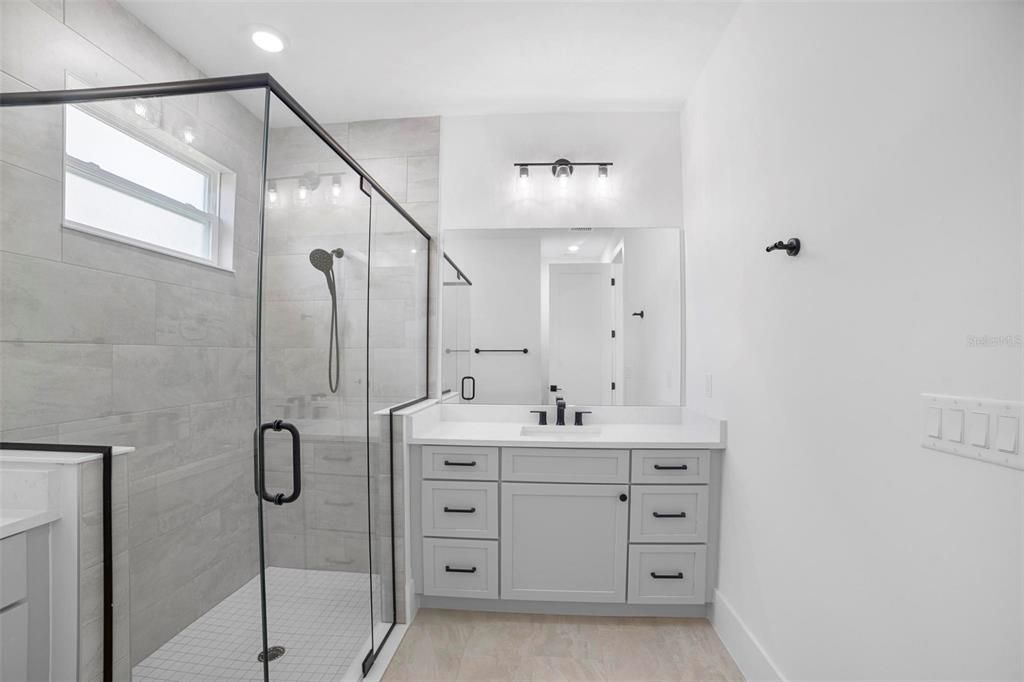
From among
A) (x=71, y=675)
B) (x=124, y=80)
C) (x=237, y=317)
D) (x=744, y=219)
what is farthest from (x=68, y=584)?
(x=744, y=219)

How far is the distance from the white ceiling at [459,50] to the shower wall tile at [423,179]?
281 mm

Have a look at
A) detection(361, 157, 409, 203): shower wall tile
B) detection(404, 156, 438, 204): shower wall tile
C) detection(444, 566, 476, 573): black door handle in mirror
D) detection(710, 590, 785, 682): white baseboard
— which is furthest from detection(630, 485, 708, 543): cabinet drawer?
detection(361, 157, 409, 203): shower wall tile

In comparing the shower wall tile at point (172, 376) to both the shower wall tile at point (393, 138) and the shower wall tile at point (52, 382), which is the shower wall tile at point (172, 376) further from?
the shower wall tile at point (393, 138)

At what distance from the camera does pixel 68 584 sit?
3.83 feet

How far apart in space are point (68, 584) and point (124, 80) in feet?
6.13

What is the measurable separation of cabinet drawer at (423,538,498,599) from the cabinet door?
64 mm

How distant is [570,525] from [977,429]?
1.62 metres

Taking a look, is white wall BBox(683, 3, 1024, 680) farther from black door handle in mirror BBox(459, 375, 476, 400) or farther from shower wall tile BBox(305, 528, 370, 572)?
shower wall tile BBox(305, 528, 370, 572)

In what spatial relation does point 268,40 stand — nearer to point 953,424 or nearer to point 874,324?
point 874,324

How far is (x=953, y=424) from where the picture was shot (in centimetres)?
89

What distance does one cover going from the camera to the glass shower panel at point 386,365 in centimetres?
195

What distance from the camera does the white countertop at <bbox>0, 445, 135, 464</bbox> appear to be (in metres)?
1.16

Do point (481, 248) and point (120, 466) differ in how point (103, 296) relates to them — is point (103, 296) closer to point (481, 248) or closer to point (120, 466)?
point (120, 466)

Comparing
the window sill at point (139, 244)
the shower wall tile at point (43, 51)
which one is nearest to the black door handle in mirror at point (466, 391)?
the window sill at point (139, 244)
